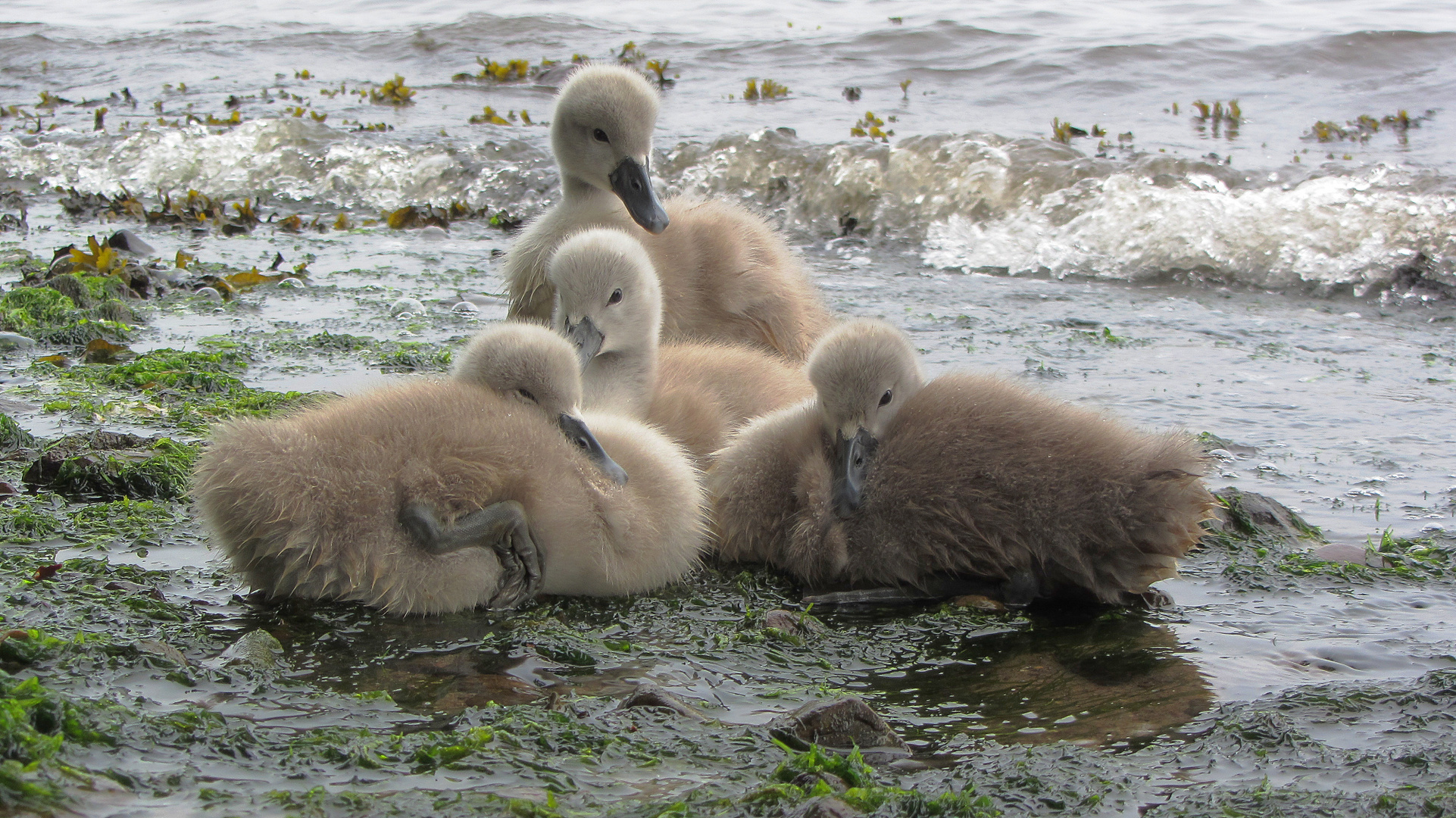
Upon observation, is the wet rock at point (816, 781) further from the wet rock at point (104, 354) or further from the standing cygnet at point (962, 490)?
the wet rock at point (104, 354)

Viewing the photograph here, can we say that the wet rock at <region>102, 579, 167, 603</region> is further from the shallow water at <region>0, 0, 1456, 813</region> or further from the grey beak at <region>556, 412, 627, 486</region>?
the grey beak at <region>556, 412, 627, 486</region>

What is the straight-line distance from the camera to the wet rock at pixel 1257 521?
4203 millimetres

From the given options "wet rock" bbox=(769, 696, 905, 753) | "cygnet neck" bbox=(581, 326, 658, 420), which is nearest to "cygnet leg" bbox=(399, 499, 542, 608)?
"wet rock" bbox=(769, 696, 905, 753)

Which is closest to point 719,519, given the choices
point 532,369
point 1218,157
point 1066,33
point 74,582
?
point 532,369

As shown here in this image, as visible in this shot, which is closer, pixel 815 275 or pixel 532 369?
pixel 532 369

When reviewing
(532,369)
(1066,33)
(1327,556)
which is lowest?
(1327,556)

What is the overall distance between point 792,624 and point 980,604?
570 millimetres

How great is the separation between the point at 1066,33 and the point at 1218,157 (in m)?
6.42

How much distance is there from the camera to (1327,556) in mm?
3971

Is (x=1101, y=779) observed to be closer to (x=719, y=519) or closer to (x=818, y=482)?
(x=818, y=482)

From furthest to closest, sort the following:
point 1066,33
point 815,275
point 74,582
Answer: point 1066,33 < point 815,275 < point 74,582

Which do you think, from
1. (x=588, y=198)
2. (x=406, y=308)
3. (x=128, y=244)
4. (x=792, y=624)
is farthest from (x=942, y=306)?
(x=128, y=244)

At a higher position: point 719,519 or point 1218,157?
point 1218,157

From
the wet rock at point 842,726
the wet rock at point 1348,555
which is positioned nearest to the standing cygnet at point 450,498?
the wet rock at point 842,726
